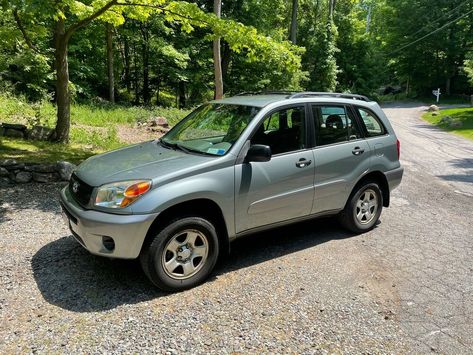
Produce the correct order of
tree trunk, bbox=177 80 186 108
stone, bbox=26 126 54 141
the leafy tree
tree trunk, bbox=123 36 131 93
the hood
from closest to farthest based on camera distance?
the hood < the leafy tree < stone, bbox=26 126 54 141 < tree trunk, bbox=123 36 131 93 < tree trunk, bbox=177 80 186 108

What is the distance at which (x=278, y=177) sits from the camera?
14.4 ft

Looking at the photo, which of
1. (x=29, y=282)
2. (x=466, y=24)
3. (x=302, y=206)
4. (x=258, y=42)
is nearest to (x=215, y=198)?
(x=302, y=206)

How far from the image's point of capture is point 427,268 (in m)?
4.59

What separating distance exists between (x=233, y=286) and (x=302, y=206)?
131cm

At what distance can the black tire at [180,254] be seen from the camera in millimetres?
3650

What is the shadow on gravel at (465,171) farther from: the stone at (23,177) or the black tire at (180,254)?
the stone at (23,177)

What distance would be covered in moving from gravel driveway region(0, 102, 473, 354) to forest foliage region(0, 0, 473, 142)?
13.7 feet

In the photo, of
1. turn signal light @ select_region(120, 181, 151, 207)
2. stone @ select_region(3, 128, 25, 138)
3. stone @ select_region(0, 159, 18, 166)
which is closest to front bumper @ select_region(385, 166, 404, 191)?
turn signal light @ select_region(120, 181, 151, 207)

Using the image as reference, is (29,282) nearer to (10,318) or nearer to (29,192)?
(10,318)

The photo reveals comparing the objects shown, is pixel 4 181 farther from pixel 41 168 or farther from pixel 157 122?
pixel 157 122

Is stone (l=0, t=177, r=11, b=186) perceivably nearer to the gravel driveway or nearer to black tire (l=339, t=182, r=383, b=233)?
the gravel driveway

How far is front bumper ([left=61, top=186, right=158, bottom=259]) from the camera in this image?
11.5 feet

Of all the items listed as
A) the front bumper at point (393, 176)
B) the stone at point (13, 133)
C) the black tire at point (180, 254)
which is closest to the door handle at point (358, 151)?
the front bumper at point (393, 176)

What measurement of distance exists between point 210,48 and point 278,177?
2178 cm
